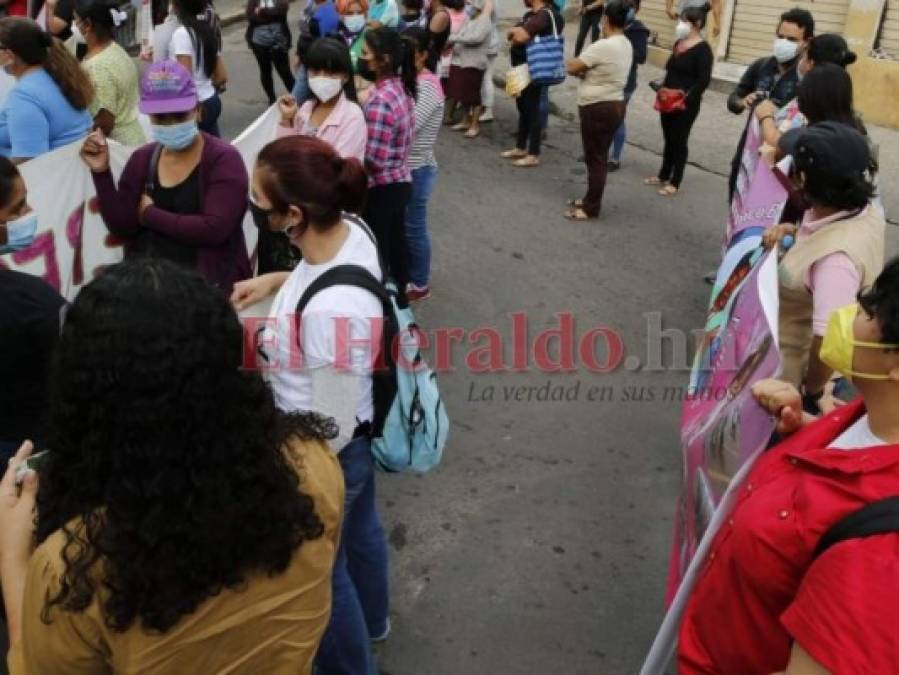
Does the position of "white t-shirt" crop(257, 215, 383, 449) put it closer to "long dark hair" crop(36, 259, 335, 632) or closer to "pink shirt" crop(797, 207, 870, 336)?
"long dark hair" crop(36, 259, 335, 632)

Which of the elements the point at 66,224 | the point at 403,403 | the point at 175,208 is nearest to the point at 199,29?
the point at 66,224

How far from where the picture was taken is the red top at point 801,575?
144 centimetres

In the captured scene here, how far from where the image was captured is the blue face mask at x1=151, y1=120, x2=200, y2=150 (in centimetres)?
345

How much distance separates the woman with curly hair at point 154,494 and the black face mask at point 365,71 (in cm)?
356

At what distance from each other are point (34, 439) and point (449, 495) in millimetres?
1906

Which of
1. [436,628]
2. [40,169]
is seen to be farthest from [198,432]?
[40,169]

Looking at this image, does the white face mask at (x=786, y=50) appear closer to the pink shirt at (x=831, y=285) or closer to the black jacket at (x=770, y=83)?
the black jacket at (x=770, y=83)

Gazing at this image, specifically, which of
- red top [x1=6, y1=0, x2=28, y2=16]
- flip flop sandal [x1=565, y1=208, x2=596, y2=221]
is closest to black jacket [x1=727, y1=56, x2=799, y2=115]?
flip flop sandal [x1=565, y1=208, x2=596, y2=221]

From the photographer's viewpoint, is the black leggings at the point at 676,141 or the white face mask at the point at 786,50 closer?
the white face mask at the point at 786,50

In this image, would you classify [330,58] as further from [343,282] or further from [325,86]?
[343,282]

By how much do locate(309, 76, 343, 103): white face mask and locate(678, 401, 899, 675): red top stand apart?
3.15 meters

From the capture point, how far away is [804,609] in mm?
1528

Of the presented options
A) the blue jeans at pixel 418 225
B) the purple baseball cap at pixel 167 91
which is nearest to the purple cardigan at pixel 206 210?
the purple baseball cap at pixel 167 91

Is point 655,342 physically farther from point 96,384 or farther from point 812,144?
point 96,384
